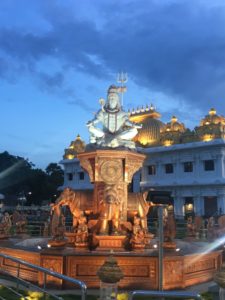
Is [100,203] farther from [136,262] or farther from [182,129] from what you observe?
[182,129]

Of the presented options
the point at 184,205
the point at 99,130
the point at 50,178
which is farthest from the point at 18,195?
the point at 99,130

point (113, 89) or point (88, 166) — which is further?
point (113, 89)

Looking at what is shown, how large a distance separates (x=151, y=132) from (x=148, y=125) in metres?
1.93

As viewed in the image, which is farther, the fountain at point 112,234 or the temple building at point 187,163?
the temple building at point 187,163

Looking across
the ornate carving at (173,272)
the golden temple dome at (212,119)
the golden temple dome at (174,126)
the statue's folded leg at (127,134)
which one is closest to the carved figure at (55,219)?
the ornate carving at (173,272)

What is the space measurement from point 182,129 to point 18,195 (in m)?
32.4

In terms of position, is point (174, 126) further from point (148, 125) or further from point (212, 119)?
point (212, 119)

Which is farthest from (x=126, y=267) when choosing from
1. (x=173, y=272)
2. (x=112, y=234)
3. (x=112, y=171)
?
(x=112, y=171)

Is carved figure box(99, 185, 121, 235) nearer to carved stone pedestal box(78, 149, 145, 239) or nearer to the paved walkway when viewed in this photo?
carved stone pedestal box(78, 149, 145, 239)

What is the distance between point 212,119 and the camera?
52.8 meters

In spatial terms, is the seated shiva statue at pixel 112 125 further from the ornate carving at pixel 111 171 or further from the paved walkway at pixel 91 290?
the paved walkway at pixel 91 290

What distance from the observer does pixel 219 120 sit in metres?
52.3

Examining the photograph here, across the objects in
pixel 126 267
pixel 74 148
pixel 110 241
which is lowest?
pixel 126 267

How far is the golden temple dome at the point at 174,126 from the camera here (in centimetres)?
5747
